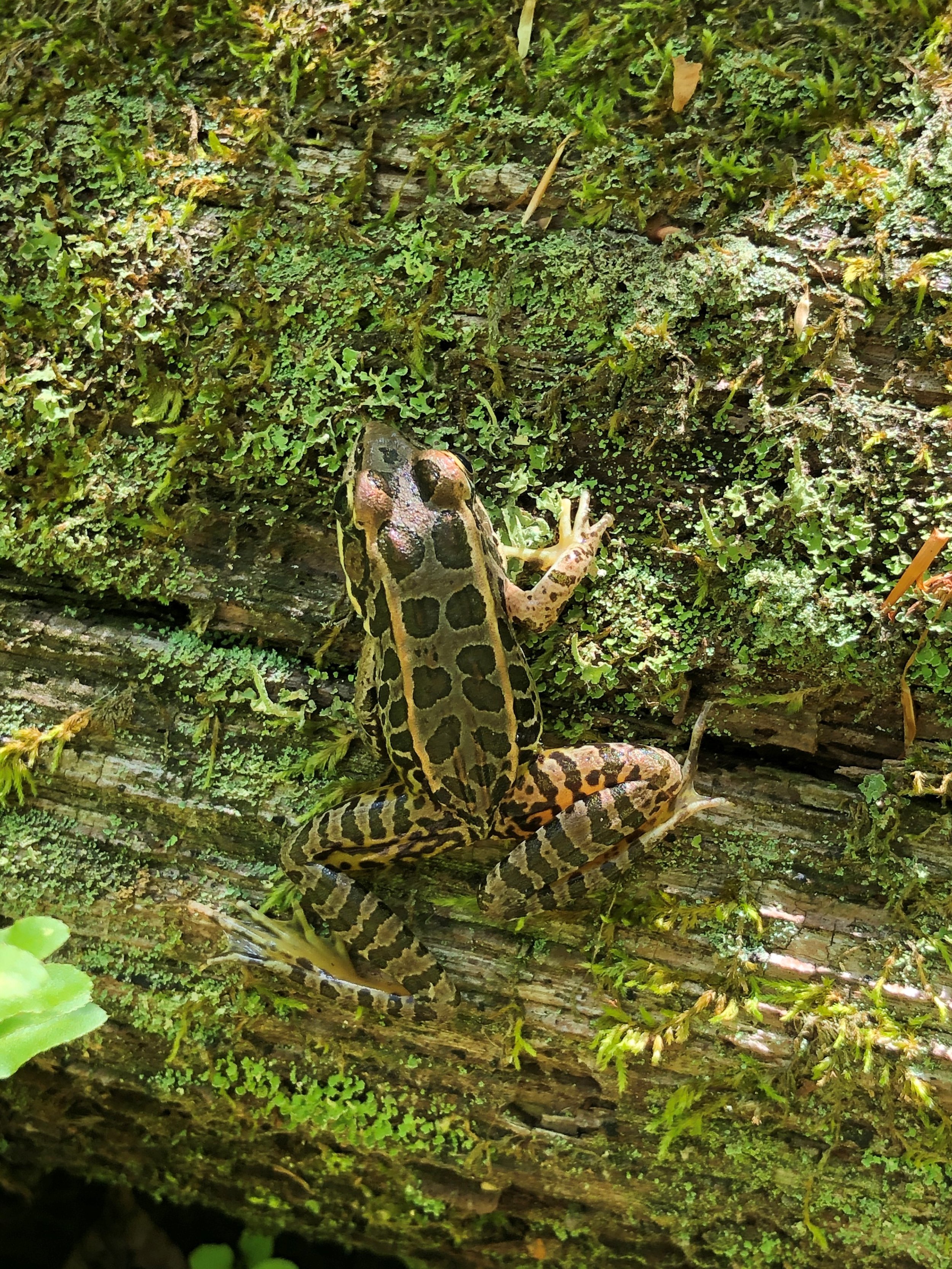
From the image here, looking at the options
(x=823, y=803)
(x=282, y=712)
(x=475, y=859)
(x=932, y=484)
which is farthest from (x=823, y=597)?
(x=282, y=712)

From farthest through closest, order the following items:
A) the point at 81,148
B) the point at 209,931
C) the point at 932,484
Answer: the point at 81,148 < the point at 209,931 < the point at 932,484

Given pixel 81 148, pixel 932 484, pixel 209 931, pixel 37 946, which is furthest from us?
pixel 81 148

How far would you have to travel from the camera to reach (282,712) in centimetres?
294

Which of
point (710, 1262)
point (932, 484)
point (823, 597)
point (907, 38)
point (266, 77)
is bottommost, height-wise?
point (710, 1262)

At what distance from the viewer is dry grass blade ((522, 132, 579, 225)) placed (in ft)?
9.52

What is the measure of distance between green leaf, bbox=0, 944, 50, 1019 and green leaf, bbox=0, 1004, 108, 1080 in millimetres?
45

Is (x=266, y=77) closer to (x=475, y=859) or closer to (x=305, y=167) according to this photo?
(x=305, y=167)

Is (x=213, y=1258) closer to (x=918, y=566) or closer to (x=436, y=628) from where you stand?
(x=436, y=628)

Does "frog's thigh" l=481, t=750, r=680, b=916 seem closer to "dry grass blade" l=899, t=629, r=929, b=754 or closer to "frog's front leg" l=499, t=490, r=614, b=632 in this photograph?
"frog's front leg" l=499, t=490, r=614, b=632

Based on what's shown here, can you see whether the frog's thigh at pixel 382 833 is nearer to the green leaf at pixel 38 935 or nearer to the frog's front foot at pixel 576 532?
the green leaf at pixel 38 935

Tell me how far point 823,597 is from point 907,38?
192 cm

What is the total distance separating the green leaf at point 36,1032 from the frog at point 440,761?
637 millimetres

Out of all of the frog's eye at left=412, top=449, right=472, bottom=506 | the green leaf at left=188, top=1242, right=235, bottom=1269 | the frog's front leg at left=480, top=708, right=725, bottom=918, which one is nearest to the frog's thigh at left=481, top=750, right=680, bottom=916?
the frog's front leg at left=480, top=708, right=725, bottom=918

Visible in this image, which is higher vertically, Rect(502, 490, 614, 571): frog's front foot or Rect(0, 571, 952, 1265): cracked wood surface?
Rect(502, 490, 614, 571): frog's front foot
